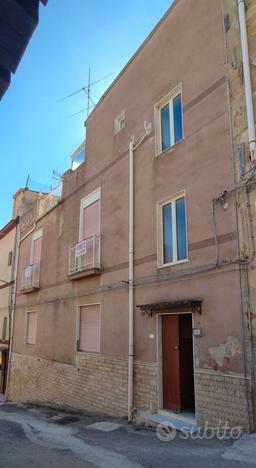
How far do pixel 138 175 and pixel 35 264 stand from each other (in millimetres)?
8351

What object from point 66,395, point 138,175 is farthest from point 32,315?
point 138,175

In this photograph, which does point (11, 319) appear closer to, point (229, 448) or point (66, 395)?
point (66, 395)

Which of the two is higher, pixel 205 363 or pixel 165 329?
pixel 165 329

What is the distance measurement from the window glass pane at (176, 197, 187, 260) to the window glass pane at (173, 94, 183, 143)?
5.58 ft

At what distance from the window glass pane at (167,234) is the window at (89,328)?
3515 mm

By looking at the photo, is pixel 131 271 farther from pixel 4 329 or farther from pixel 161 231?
pixel 4 329

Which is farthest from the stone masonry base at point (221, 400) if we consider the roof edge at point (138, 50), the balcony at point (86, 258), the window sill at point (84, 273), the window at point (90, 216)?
the roof edge at point (138, 50)

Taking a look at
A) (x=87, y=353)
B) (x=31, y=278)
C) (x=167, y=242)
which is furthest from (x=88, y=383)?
(x=31, y=278)

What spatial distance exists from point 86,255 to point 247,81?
7.12m

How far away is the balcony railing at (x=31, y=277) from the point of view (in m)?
16.5

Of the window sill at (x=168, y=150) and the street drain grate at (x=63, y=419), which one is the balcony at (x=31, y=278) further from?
the window sill at (x=168, y=150)

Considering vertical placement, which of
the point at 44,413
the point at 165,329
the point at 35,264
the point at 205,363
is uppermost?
the point at 35,264

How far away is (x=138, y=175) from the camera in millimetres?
10430

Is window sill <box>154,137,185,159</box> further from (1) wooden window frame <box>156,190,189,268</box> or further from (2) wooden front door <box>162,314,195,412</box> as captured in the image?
(2) wooden front door <box>162,314,195,412</box>
